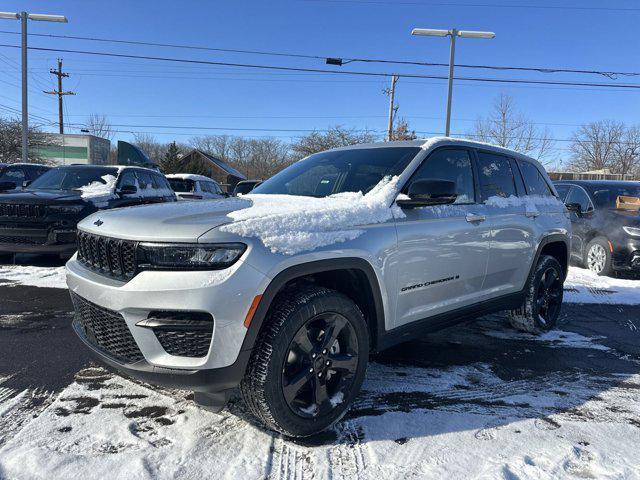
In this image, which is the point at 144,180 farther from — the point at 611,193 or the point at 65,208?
the point at 611,193

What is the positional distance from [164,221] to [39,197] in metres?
5.36

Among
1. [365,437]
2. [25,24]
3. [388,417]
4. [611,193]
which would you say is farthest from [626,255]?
[25,24]

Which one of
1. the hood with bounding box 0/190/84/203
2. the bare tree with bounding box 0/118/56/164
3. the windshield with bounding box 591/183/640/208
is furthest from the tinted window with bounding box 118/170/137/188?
the bare tree with bounding box 0/118/56/164

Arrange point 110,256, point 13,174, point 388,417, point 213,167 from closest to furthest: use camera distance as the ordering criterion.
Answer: point 110,256
point 388,417
point 13,174
point 213,167

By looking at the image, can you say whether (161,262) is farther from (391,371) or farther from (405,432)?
(391,371)

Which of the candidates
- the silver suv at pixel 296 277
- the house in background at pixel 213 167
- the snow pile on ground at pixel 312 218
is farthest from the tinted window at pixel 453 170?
the house in background at pixel 213 167

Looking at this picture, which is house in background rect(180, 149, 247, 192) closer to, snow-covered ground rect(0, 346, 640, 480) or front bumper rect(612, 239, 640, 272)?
front bumper rect(612, 239, 640, 272)

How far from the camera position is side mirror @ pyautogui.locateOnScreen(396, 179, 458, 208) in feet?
9.71

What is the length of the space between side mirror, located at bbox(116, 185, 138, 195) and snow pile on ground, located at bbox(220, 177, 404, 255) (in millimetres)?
5576

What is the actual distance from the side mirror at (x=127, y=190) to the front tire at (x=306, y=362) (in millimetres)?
6385

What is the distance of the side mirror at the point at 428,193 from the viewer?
2961 millimetres

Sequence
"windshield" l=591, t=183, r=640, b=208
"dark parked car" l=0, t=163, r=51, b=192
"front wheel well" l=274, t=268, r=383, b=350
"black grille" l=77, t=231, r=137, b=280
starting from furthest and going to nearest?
"dark parked car" l=0, t=163, r=51, b=192 < "windshield" l=591, t=183, r=640, b=208 < "front wheel well" l=274, t=268, r=383, b=350 < "black grille" l=77, t=231, r=137, b=280

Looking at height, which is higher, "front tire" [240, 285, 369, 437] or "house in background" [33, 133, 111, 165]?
"house in background" [33, 133, 111, 165]

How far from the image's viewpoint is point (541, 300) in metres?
4.77
